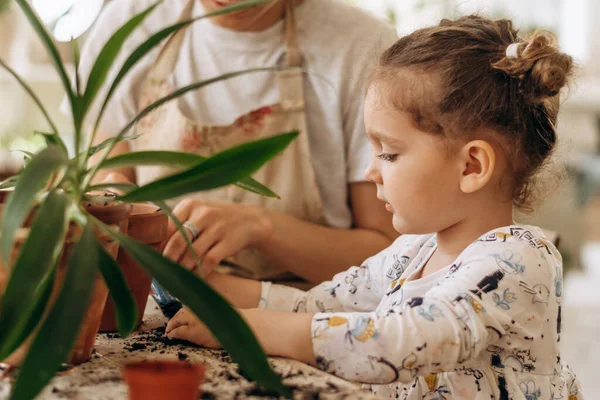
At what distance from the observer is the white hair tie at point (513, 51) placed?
960mm

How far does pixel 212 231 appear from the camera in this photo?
1.18 meters

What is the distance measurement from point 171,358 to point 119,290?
0.46ft

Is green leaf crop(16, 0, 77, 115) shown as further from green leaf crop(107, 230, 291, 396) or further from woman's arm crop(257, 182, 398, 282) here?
woman's arm crop(257, 182, 398, 282)

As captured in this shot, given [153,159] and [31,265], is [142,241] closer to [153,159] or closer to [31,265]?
[153,159]

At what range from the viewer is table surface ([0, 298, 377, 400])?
714 millimetres

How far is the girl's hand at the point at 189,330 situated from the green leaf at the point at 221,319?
0.24 metres

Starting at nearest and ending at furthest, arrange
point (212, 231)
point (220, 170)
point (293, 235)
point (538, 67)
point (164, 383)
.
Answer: point (164, 383) < point (220, 170) < point (538, 67) < point (212, 231) < point (293, 235)

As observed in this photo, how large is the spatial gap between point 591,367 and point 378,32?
2.15 metres

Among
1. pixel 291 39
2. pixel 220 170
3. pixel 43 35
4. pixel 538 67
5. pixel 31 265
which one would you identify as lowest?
pixel 31 265

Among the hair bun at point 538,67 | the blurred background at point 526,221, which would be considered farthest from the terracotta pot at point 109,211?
the blurred background at point 526,221

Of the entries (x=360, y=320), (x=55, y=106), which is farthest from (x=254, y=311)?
(x=55, y=106)

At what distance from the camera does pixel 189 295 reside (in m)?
0.62

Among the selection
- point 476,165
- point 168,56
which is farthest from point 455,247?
point 168,56

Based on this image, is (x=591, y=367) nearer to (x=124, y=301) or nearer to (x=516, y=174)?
(x=516, y=174)
